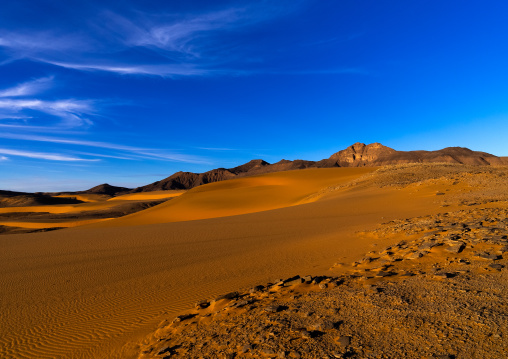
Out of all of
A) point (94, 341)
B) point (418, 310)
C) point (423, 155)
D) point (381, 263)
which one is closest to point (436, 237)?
point (381, 263)

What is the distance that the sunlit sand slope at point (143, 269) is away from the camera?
5.52 m

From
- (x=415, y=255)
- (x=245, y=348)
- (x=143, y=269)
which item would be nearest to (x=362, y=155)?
(x=415, y=255)

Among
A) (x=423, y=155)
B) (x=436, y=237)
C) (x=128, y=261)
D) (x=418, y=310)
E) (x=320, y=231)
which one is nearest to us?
(x=418, y=310)

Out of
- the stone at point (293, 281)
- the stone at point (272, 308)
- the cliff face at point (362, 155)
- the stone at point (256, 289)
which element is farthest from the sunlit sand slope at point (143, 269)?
the cliff face at point (362, 155)

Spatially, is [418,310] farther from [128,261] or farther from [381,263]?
[128,261]

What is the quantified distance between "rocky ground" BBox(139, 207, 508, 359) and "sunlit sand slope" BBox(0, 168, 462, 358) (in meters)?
1.07

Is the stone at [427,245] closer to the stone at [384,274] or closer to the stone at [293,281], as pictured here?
the stone at [384,274]

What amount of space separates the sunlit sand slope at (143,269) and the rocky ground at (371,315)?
3.50 feet

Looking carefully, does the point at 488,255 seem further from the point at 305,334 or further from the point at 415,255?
the point at 305,334

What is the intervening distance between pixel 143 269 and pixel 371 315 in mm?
7068

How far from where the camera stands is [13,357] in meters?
4.91

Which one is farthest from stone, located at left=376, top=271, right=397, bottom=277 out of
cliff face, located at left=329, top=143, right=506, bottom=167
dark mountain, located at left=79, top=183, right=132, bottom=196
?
dark mountain, located at left=79, top=183, right=132, bottom=196

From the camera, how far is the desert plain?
3.81m

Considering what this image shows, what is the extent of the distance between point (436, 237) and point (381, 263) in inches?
90.9
